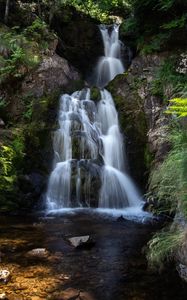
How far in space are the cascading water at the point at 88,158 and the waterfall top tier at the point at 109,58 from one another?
2.69 meters

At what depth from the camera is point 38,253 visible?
20.2ft

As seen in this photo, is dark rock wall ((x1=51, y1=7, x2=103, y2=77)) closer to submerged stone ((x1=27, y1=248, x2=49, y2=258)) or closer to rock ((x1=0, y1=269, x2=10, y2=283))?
submerged stone ((x1=27, y1=248, x2=49, y2=258))

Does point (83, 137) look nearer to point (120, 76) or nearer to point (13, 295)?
point (120, 76)

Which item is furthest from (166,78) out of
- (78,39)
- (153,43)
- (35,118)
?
(78,39)

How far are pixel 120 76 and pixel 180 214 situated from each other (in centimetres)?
874

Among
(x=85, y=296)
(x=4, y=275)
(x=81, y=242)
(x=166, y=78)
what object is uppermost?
(x=166, y=78)

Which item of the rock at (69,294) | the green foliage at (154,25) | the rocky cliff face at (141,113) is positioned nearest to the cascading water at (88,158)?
the rocky cliff face at (141,113)

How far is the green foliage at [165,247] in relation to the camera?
4.95 meters

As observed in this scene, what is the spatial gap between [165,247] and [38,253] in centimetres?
227

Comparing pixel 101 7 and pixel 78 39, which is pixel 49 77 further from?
pixel 101 7

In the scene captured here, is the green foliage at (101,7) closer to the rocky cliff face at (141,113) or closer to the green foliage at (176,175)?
the rocky cliff face at (141,113)

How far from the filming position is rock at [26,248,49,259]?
19.9ft

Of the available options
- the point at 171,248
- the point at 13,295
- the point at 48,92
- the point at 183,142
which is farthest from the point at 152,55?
the point at 13,295

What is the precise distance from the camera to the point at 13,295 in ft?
15.3
